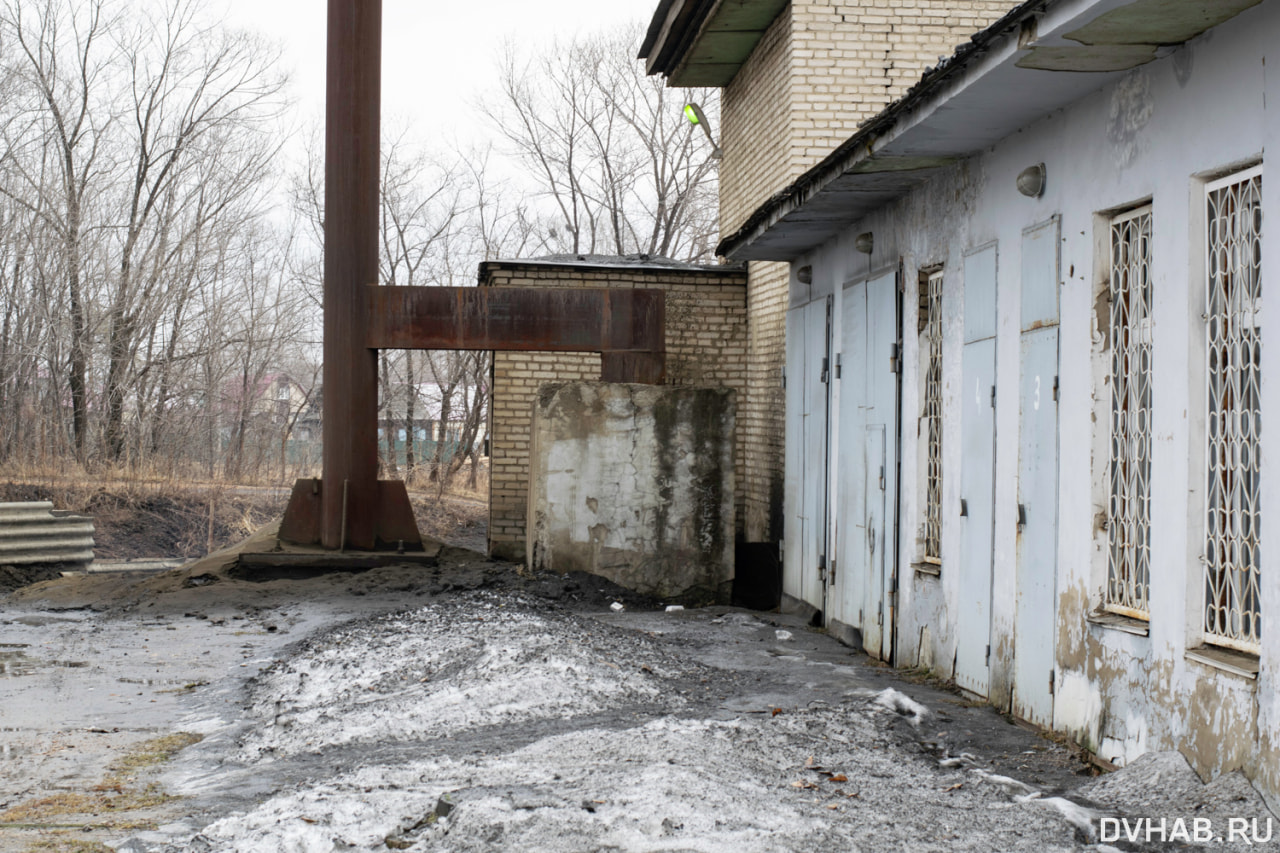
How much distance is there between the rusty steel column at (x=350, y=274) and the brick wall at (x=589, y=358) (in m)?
1.65

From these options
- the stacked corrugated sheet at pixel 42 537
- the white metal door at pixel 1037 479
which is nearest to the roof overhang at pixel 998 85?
the white metal door at pixel 1037 479

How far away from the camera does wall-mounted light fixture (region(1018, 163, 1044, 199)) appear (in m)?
5.52

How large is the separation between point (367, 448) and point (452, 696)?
540 cm

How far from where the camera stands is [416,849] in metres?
3.69

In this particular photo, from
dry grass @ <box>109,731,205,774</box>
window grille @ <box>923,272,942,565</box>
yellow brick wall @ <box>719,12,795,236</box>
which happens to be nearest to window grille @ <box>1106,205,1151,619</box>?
window grille @ <box>923,272,942,565</box>

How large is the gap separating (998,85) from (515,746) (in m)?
A: 3.68

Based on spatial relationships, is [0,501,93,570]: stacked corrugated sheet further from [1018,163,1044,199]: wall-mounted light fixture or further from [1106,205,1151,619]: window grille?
[1106,205,1151,619]: window grille

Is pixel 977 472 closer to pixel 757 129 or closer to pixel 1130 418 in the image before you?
pixel 1130 418

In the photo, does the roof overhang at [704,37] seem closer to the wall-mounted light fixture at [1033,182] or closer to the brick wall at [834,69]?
the brick wall at [834,69]

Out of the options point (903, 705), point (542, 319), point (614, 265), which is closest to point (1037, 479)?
point (903, 705)

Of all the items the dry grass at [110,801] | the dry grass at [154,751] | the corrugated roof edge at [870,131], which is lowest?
the dry grass at [154,751]

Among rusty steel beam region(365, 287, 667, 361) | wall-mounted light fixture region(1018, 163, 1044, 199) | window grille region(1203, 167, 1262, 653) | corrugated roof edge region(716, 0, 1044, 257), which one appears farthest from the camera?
rusty steel beam region(365, 287, 667, 361)

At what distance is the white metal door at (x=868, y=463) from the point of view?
7.51m

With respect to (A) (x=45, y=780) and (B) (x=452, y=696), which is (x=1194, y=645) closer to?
(B) (x=452, y=696)
